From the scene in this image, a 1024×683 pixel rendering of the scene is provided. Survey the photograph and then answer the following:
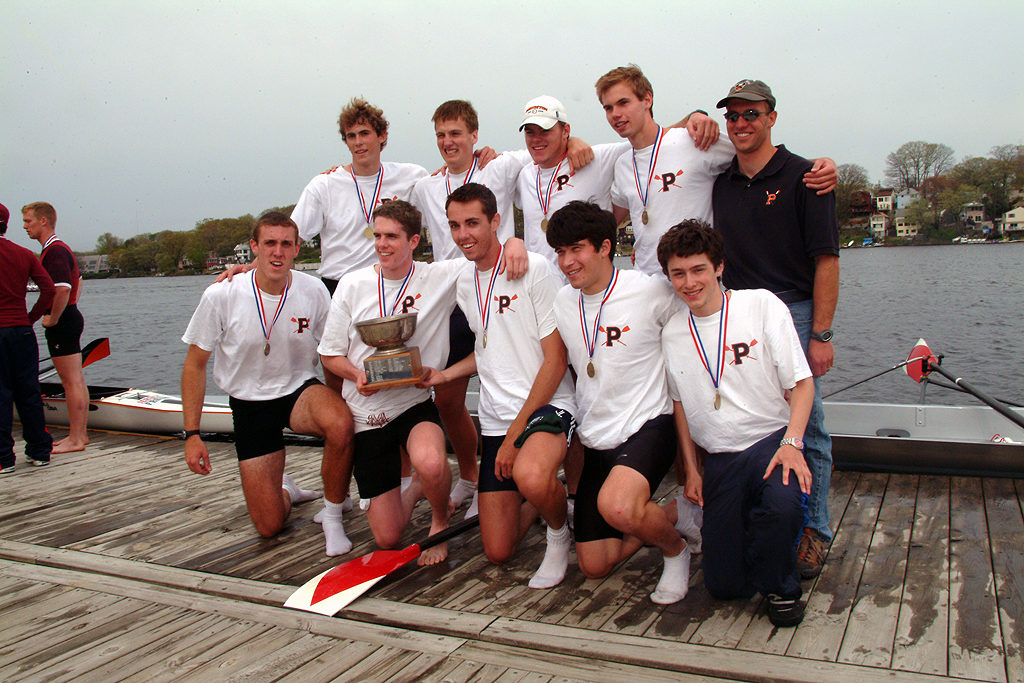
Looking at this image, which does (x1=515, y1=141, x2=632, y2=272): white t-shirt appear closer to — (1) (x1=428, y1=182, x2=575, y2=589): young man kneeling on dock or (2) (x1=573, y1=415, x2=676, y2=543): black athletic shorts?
(1) (x1=428, y1=182, x2=575, y2=589): young man kneeling on dock

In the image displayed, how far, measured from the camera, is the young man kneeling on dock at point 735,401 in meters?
3.03

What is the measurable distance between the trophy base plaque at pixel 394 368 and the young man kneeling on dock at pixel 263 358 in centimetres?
55

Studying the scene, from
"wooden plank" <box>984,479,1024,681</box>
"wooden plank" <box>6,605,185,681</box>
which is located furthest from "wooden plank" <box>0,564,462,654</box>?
"wooden plank" <box>984,479,1024,681</box>

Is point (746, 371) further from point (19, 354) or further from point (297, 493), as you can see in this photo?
point (19, 354)

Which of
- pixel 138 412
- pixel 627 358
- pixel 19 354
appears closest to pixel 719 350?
pixel 627 358

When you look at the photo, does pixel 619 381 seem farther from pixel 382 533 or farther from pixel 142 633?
pixel 142 633

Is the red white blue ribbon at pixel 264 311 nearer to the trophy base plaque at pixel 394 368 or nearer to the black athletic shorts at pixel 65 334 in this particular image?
the trophy base plaque at pixel 394 368

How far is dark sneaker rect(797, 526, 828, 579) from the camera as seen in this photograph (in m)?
3.37

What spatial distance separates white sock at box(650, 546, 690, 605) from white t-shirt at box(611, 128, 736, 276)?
148 cm

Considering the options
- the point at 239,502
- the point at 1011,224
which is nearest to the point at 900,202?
the point at 1011,224

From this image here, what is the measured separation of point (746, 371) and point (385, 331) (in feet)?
5.79

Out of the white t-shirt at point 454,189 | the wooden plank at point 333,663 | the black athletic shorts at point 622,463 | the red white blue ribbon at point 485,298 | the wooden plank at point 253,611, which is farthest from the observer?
the white t-shirt at point 454,189

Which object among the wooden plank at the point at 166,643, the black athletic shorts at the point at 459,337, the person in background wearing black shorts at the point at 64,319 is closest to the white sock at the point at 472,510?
the black athletic shorts at the point at 459,337

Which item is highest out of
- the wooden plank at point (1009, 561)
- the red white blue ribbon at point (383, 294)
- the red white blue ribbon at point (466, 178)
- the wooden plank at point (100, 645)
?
the red white blue ribbon at point (466, 178)
